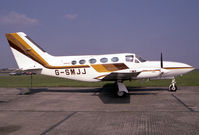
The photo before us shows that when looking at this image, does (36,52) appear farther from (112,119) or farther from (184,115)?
(184,115)

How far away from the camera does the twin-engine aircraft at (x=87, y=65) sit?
12.2 m

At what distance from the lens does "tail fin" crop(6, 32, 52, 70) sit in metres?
13.4

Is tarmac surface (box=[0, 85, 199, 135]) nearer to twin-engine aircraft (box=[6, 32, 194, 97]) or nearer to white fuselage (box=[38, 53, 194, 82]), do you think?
twin-engine aircraft (box=[6, 32, 194, 97])

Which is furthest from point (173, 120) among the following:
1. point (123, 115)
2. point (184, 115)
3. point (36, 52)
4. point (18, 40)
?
point (18, 40)

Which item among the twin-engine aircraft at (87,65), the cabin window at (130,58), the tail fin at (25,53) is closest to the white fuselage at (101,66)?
the twin-engine aircraft at (87,65)

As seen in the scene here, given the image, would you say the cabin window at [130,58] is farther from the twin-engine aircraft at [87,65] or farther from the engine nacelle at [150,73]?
the engine nacelle at [150,73]

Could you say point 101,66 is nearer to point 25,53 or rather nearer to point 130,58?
point 130,58

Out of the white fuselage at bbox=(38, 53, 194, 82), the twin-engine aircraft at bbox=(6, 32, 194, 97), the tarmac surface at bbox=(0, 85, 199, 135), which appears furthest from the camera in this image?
the white fuselage at bbox=(38, 53, 194, 82)

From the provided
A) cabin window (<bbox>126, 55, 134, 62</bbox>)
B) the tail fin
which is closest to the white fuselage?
cabin window (<bbox>126, 55, 134, 62</bbox>)

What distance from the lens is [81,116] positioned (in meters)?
7.27

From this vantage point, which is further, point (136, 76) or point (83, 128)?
point (136, 76)

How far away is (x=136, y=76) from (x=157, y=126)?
6168 mm

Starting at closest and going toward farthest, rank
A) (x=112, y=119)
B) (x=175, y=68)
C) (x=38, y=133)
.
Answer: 1. (x=38, y=133)
2. (x=112, y=119)
3. (x=175, y=68)

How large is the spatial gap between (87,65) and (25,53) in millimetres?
5018
